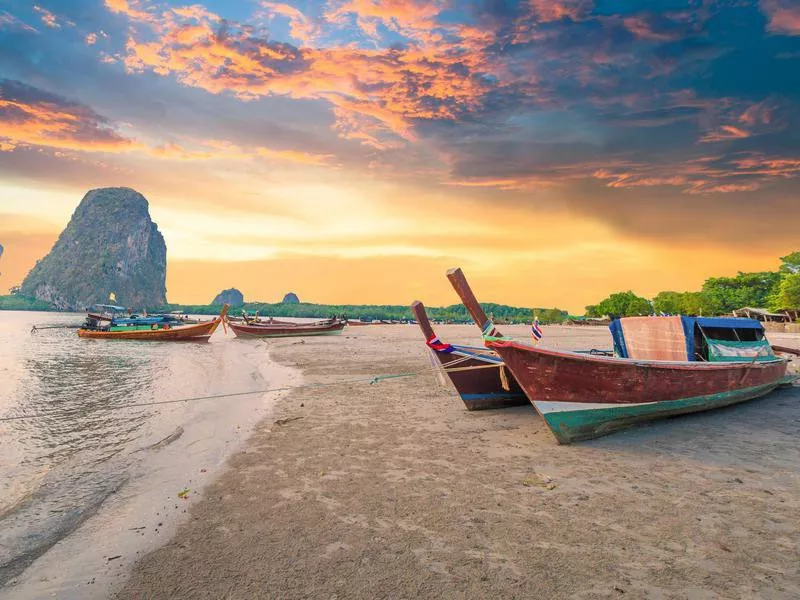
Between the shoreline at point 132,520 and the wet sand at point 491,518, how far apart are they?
0.98 feet

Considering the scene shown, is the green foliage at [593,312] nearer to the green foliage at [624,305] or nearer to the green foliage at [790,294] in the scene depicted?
the green foliage at [624,305]

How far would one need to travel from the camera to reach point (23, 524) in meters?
5.56

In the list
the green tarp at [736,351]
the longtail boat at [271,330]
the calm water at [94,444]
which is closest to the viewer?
the calm water at [94,444]

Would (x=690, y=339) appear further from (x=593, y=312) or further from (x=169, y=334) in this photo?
(x=593, y=312)

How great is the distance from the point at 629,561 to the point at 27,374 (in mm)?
24973

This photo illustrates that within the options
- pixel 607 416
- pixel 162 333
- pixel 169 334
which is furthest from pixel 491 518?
pixel 162 333

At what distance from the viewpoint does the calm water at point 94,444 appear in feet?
18.1

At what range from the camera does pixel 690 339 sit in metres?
11.1

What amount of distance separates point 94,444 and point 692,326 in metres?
14.7

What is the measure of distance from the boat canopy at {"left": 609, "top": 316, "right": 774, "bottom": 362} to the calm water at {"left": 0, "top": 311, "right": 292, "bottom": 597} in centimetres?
1060

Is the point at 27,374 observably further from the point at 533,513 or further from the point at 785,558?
the point at 785,558

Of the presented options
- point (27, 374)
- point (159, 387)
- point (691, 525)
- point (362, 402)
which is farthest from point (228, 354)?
point (691, 525)

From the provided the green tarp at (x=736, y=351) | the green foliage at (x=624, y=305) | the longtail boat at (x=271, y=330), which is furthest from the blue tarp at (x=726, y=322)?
the green foliage at (x=624, y=305)

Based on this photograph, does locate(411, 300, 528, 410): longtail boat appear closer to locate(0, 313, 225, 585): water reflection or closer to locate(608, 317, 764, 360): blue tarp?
locate(608, 317, 764, 360): blue tarp
